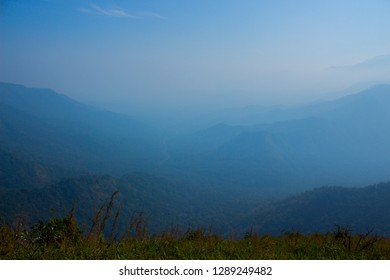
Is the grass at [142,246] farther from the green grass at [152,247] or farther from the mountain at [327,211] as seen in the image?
the mountain at [327,211]

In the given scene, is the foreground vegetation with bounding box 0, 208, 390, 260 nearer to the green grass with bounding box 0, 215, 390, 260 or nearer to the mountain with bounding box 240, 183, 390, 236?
the green grass with bounding box 0, 215, 390, 260

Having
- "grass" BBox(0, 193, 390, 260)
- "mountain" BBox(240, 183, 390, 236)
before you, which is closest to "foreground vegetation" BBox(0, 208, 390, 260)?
"grass" BBox(0, 193, 390, 260)

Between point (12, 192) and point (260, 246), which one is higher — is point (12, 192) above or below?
below

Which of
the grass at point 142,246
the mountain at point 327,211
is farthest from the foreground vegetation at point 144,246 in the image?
the mountain at point 327,211
